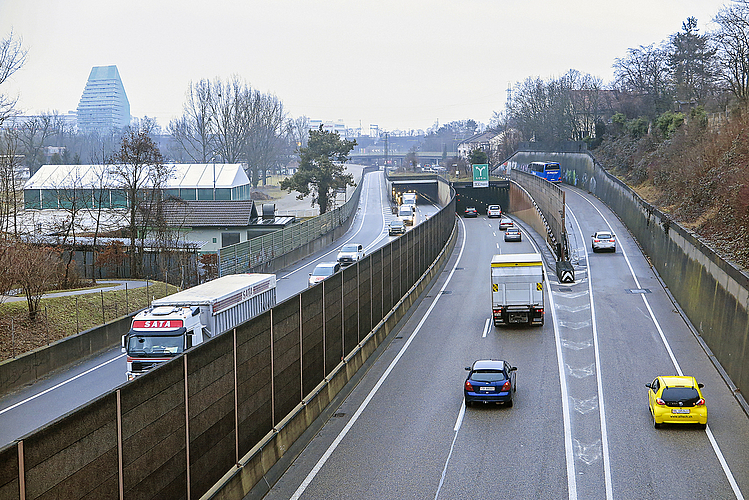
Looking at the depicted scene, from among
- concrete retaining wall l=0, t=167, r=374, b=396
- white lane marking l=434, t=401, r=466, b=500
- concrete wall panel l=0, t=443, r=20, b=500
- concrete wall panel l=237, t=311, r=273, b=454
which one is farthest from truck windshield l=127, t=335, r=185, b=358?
concrete wall panel l=0, t=443, r=20, b=500

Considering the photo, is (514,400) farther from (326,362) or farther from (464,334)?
(464,334)

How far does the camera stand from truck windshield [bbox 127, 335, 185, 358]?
21297mm

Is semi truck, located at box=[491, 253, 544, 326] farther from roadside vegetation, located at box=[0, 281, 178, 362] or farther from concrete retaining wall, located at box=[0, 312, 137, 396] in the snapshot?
roadside vegetation, located at box=[0, 281, 178, 362]

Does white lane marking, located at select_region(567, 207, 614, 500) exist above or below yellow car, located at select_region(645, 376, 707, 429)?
below

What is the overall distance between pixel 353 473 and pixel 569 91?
138m

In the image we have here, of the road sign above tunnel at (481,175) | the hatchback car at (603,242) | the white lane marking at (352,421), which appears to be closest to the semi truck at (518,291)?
the white lane marking at (352,421)

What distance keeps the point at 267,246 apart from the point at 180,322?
31261 millimetres

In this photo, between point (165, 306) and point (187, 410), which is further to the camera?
point (165, 306)

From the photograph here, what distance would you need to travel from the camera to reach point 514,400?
72.4 feet

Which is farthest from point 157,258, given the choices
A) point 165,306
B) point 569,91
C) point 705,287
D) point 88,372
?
point 569,91

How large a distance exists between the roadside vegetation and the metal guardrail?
34.6 feet

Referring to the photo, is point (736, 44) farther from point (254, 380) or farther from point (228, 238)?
point (254, 380)

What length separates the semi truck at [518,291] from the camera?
108 feet

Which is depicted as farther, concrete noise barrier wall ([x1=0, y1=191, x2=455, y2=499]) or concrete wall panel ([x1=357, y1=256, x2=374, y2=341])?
concrete wall panel ([x1=357, y1=256, x2=374, y2=341])
